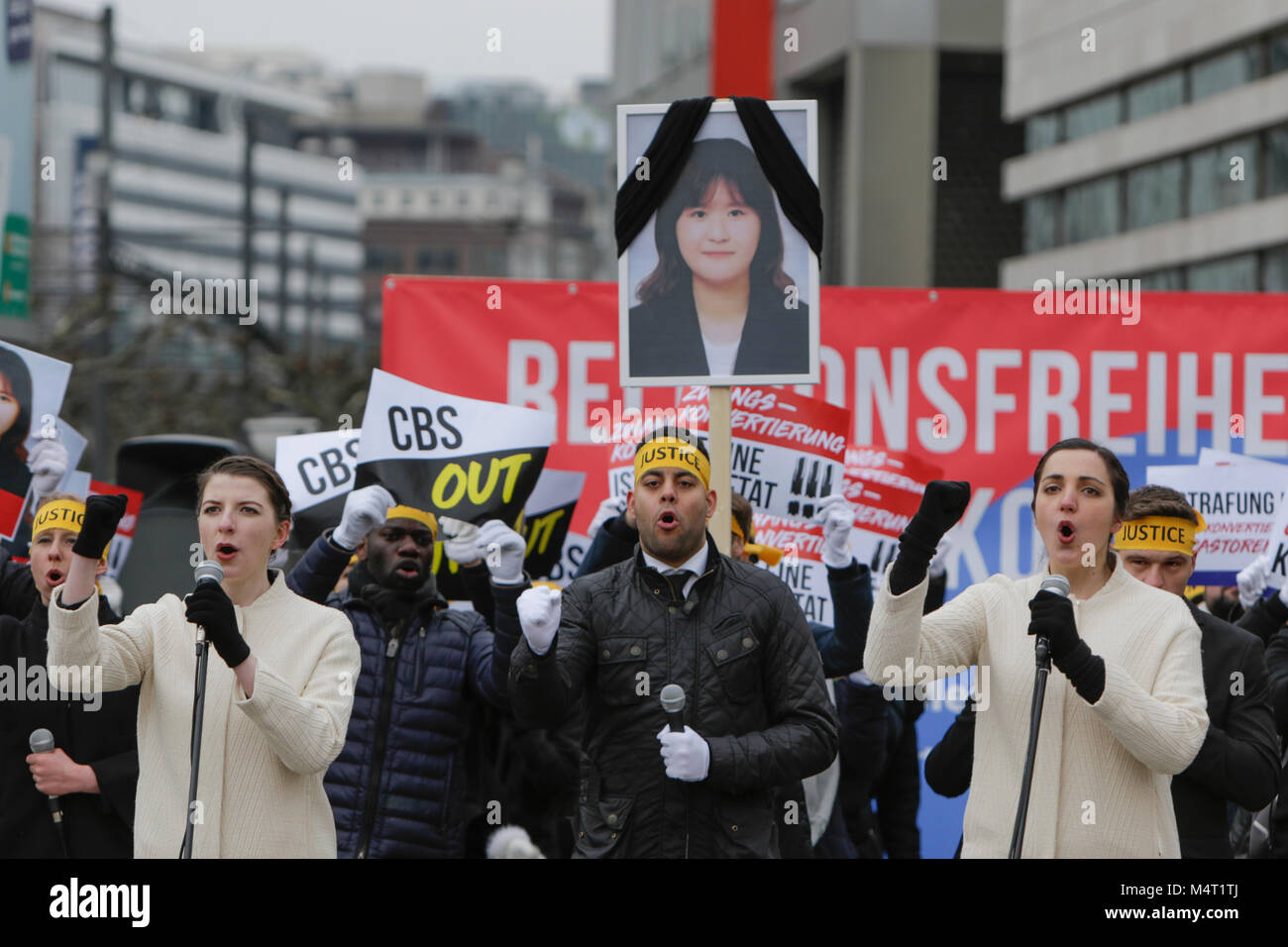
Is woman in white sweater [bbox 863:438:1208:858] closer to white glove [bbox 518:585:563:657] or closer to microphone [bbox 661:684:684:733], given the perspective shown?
microphone [bbox 661:684:684:733]

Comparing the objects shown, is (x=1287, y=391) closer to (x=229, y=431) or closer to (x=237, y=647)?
(x=237, y=647)

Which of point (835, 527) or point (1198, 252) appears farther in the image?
point (1198, 252)

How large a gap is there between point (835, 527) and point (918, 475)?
6.46 ft

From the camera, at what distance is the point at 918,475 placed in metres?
7.67

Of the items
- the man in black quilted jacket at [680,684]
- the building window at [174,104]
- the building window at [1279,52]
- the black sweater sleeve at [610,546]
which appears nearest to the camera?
the man in black quilted jacket at [680,684]

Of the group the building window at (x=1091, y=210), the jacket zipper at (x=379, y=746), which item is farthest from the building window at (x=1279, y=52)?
the jacket zipper at (x=379, y=746)

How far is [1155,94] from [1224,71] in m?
3.05

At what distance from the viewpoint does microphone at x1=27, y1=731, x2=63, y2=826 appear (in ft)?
17.8

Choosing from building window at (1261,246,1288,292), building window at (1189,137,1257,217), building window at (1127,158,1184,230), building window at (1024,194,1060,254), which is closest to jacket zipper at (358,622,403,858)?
building window at (1261,246,1288,292)

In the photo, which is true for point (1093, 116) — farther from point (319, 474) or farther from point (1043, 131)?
point (319, 474)

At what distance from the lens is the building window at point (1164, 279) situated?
149 ft

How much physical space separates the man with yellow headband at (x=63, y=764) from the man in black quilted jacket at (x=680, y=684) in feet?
4.71

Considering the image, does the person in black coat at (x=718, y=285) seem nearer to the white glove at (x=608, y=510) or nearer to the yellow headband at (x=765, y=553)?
the yellow headband at (x=765, y=553)
